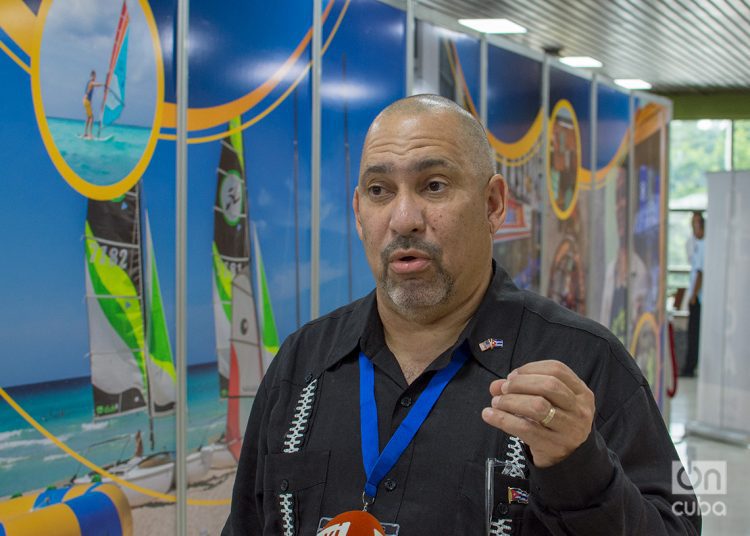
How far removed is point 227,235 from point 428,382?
232 centimetres

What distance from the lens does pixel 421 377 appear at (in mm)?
1656

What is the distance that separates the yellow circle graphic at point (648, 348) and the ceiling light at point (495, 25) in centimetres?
282

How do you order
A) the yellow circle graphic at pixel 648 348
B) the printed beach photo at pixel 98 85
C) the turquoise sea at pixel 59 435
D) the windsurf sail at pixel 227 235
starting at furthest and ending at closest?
the yellow circle graphic at pixel 648 348 < the windsurf sail at pixel 227 235 < the printed beach photo at pixel 98 85 < the turquoise sea at pixel 59 435

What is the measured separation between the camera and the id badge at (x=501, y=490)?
1.46 m

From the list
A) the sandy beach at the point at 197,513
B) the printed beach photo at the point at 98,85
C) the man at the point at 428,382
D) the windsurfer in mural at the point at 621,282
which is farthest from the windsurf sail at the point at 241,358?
the windsurfer in mural at the point at 621,282

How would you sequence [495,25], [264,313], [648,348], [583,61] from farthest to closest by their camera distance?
[583,61]
[495,25]
[648,348]
[264,313]

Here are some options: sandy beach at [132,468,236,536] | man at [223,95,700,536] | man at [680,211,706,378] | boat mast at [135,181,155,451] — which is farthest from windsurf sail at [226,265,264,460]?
man at [680,211,706,378]

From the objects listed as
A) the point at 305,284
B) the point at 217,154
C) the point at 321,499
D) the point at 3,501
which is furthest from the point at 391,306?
the point at 305,284

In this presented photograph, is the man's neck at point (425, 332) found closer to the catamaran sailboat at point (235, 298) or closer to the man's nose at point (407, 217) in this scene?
the man's nose at point (407, 217)

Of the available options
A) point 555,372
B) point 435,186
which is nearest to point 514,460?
point 555,372

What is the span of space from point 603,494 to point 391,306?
0.59 meters

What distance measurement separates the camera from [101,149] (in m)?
3.24

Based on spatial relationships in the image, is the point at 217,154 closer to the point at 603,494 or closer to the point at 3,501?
the point at 3,501

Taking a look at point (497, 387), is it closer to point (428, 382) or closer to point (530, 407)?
point (530, 407)
